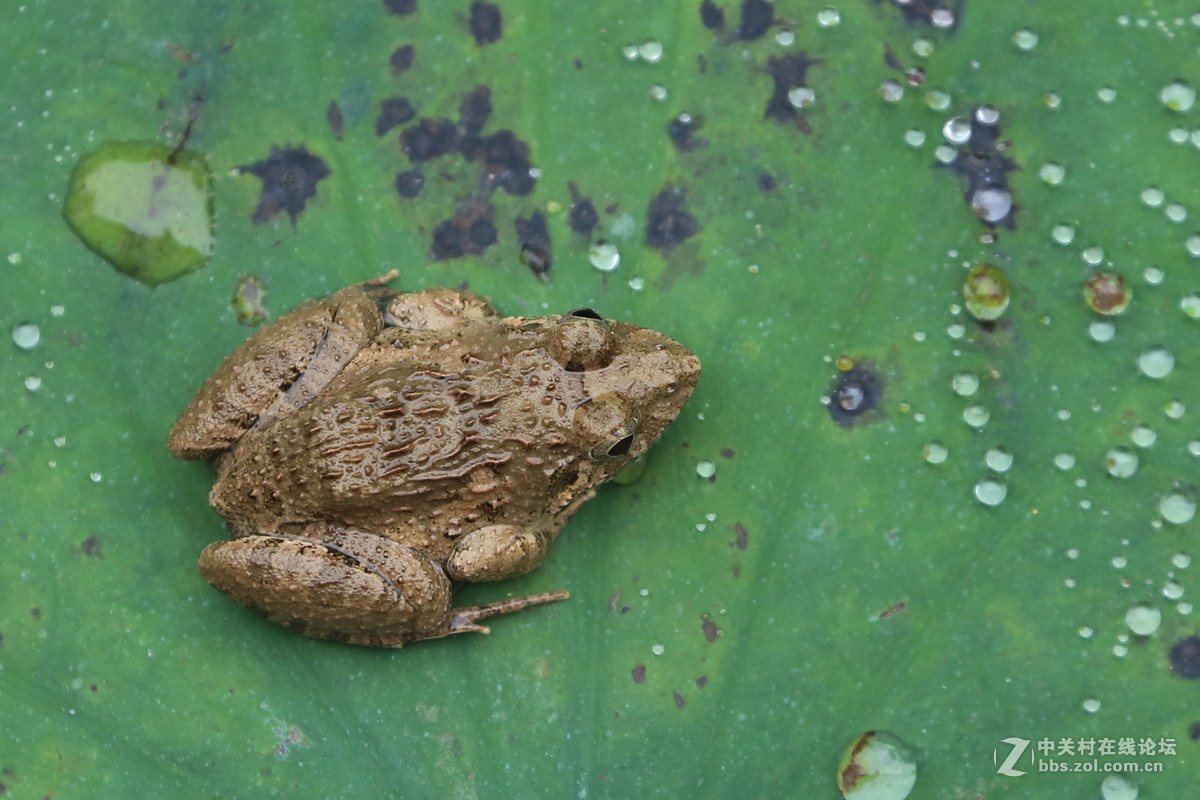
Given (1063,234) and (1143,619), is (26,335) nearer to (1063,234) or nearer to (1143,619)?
(1063,234)

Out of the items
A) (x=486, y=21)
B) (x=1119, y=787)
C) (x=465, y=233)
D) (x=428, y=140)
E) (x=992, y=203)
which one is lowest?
(x=1119, y=787)

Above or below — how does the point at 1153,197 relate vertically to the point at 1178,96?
below

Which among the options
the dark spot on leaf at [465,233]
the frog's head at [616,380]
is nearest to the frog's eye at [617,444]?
the frog's head at [616,380]

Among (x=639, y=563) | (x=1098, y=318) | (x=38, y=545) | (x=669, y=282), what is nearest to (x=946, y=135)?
(x=1098, y=318)

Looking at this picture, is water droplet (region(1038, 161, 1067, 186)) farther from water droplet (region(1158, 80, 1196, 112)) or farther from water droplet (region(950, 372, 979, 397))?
water droplet (region(950, 372, 979, 397))

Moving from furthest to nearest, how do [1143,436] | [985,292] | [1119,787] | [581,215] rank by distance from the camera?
[581,215], [985,292], [1143,436], [1119,787]

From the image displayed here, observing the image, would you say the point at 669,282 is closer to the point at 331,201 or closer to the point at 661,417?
the point at 661,417

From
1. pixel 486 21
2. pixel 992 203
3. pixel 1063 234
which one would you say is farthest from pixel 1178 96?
pixel 486 21
